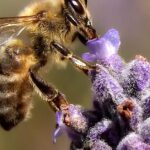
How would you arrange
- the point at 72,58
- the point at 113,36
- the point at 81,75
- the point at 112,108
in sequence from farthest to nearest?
1. the point at 81,75
2. the point at 72,58
3. the point at 113,36
4. the point at 112,108

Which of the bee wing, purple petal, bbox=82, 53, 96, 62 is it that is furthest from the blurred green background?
purple petal, bbox=82, 53, 96, 62

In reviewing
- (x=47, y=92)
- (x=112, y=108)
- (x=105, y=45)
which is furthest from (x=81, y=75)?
(x=112, y=108)

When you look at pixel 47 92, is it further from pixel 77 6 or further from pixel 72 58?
pixel 77 6

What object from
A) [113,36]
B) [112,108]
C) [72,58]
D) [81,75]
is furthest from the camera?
[81,75]

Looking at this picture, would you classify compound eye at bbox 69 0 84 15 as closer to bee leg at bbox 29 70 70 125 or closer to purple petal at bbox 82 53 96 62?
purple petal at bbox 82 53 96 62

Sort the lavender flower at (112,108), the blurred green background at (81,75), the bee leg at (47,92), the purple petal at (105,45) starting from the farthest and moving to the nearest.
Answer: the blurred green background at (81,75) → the bee leg at (47,92) → the purple petal at (105,45) → the lavender flower at (112,108)

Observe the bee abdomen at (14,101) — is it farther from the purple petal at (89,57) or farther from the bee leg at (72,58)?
the purple petal at (89,57)

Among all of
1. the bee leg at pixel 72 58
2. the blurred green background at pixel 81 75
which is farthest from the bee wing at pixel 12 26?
the blurred green background at pixel 81 75
